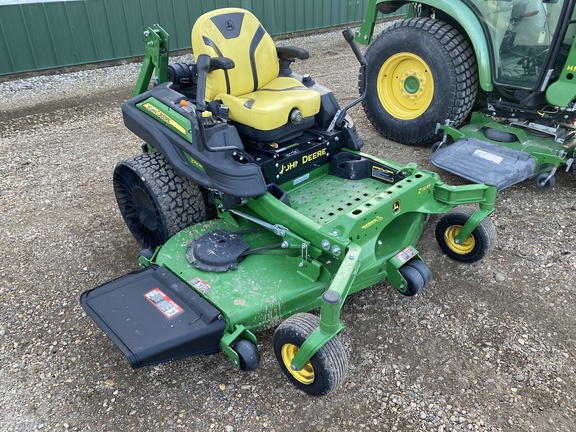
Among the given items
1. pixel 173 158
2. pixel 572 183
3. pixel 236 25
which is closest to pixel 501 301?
pixel 572 183

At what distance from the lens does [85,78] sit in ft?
22.6

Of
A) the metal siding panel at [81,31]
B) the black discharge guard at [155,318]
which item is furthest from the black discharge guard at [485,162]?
the metal siding panel at [81,31]

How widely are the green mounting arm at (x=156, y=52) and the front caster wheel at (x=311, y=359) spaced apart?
6.73 ft

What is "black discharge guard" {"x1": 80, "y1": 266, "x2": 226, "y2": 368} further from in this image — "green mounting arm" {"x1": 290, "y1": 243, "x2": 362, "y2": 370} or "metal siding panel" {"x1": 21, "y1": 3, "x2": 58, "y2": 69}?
"metal siding panel" {"x1": 21, "y1": 3, "x2": 58, "y2": 69}

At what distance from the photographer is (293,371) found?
2.31 m

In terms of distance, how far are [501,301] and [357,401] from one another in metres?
1.16

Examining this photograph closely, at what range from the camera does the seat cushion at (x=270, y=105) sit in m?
3.00

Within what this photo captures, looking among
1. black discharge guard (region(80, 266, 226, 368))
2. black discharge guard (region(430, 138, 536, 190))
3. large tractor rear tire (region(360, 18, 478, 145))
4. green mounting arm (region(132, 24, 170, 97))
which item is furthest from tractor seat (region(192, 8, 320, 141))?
large tractor rear tire (region(360, 18, 478, 145))

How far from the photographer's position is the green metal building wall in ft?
21.1

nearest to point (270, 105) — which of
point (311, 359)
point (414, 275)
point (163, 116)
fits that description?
point (163, 116)

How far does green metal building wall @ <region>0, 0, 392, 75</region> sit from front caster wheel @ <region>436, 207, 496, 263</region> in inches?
227

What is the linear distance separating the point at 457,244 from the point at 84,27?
5.93 metres

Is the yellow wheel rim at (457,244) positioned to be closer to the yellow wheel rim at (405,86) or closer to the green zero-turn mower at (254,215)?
the green zero-turn mower at (254,215)

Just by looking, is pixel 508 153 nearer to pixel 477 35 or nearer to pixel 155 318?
pixel 477 35
